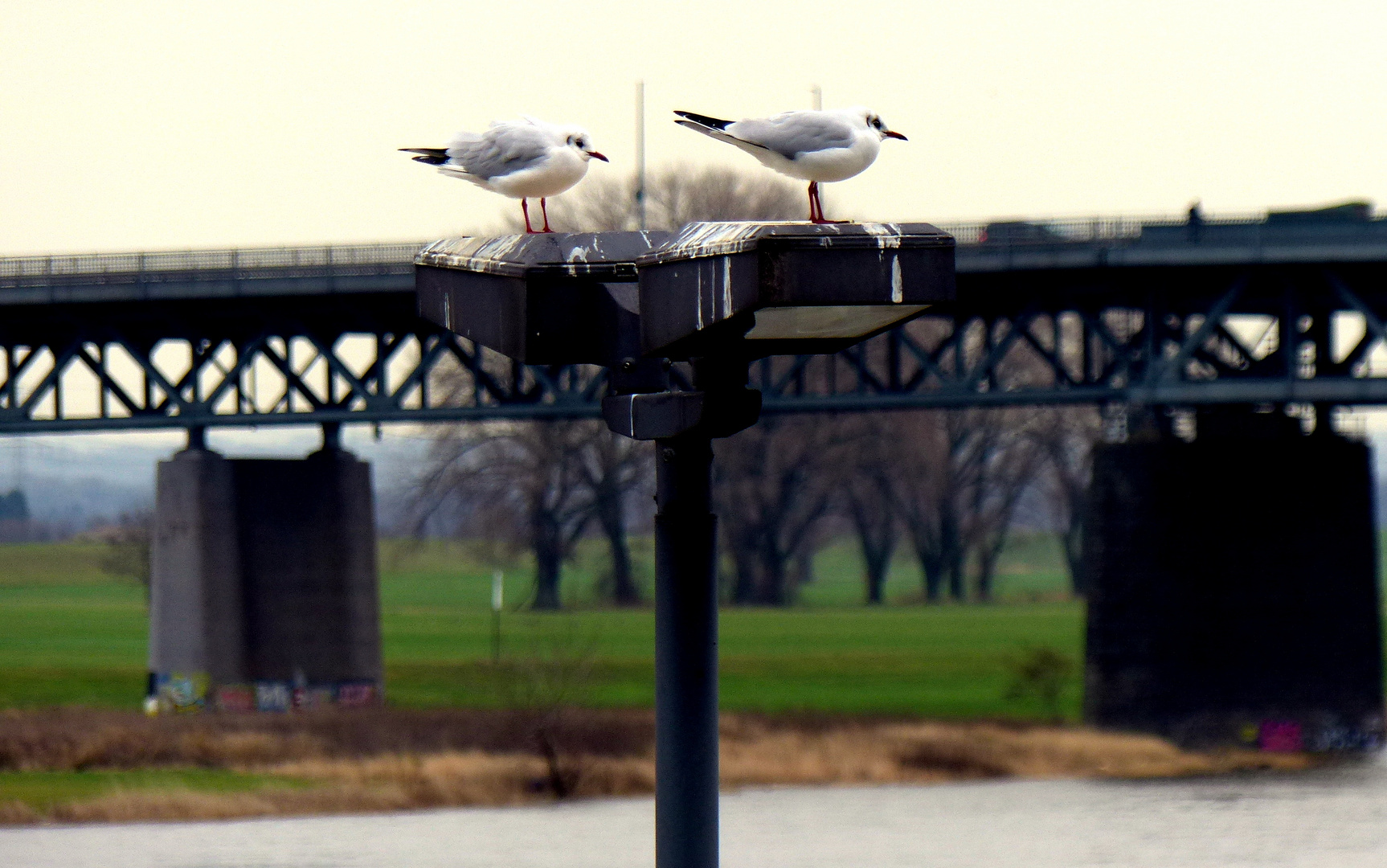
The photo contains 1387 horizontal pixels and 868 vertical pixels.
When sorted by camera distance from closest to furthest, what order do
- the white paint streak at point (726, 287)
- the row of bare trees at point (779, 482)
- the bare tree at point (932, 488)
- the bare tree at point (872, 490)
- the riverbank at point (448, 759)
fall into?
the white paint streak at point (726, 287), the riverbank at point (448, 759), the row of bare trees at point (779, 482), the bare tree at point (872, 490), the bare tree at point (932, 488)

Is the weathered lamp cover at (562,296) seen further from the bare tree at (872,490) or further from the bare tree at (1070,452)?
the bare tree at (1070,452)

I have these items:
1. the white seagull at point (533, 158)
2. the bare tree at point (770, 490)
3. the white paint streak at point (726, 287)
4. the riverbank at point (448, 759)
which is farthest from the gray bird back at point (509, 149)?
the bare tree at point (770, 490)

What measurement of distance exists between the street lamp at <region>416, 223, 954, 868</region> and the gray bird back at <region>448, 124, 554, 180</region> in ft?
5.22

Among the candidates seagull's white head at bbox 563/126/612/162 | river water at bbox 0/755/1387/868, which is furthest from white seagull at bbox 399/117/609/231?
river water at bbox 0/755/1387/868

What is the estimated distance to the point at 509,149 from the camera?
358 inches

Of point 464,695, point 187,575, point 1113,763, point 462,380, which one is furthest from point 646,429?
point 462,380

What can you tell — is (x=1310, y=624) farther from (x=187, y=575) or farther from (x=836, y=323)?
(x=836, y=323)

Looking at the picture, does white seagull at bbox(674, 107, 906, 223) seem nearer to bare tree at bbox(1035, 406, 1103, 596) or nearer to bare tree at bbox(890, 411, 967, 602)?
bare tree at bbox(1035, 406, 1103, 596)

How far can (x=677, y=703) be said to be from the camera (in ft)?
21.4

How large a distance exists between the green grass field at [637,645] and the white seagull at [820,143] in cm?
3811

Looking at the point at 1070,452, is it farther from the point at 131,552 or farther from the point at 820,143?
the point at 820,143

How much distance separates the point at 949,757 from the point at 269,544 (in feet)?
62.0

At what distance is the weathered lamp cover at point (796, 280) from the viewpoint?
6004mm

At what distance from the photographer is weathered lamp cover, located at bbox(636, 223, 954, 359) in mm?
6004
